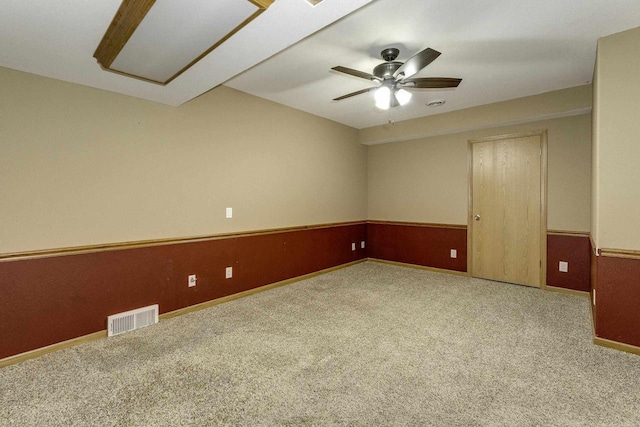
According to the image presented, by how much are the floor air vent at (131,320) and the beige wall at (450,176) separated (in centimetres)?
402

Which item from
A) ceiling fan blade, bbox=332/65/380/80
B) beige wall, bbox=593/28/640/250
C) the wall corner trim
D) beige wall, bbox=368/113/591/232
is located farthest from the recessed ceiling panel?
beige wall, bbox=368/113/591/232

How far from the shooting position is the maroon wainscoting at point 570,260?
3783 mm

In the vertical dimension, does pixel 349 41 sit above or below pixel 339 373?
above

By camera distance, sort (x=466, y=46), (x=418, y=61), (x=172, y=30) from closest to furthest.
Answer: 1. (x=172, y=30)
2. (x=418, y=61)
3. (x=466, y=46)

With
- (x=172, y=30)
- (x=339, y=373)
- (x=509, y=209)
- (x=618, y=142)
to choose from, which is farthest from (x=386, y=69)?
(x=509, y=209)

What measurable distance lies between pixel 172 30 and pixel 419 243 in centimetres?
456

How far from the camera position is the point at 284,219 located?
169 inches

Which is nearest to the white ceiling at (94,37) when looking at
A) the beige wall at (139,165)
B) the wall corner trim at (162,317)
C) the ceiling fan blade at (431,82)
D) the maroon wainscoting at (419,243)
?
Answer: the beige wall at (139,165)

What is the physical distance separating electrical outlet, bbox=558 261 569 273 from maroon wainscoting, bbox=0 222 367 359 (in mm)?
3550

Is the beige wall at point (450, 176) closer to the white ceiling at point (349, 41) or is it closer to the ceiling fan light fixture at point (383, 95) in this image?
the white ceiling at point (349, 41)

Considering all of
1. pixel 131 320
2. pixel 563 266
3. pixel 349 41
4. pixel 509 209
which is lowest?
pixel 131 320

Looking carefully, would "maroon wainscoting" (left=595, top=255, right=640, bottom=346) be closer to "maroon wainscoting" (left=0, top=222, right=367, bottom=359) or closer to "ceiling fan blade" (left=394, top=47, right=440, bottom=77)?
"ceiling fan blade" (left=394, top=47, right=440, bottom=77)

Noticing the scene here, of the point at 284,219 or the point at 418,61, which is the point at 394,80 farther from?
the point at 284,219

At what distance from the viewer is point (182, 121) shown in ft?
10.5
